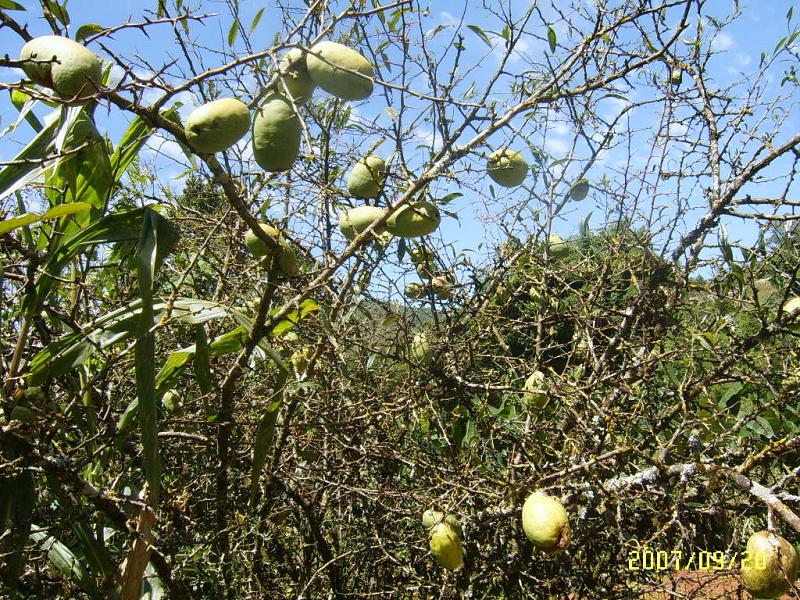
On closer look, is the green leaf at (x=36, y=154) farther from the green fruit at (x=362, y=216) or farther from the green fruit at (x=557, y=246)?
the green fruit at (x=557, y=246)

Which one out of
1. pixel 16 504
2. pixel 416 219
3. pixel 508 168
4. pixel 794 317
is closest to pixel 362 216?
pixel 416 219

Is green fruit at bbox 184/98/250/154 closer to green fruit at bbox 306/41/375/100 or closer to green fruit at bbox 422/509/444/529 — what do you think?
green fruit at bbox 306/41/375/100

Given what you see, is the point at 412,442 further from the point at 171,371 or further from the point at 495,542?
the point at 171,371

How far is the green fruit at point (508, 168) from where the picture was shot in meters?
1.66

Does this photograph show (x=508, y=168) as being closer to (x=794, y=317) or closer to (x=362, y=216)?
→ (x=362, y=216)

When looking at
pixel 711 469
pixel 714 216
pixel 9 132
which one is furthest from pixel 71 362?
pixel 714 216

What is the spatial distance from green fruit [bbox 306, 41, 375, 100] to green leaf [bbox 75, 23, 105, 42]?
408mm

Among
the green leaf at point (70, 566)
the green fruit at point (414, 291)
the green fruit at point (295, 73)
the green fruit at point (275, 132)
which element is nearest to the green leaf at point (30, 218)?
the green fruit at point (275, 132)

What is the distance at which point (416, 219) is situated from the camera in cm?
148

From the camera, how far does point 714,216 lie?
188 centimetres

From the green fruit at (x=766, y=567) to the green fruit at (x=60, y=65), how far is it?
1.64 m

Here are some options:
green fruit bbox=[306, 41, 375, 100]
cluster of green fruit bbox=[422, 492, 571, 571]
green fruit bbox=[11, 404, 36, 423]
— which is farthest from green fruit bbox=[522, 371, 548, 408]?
green fruit bbox=[11, 404, 36, 423]

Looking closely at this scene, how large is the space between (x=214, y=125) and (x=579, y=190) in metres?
1.76

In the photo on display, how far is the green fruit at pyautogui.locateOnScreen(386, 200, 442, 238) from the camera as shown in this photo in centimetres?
147
